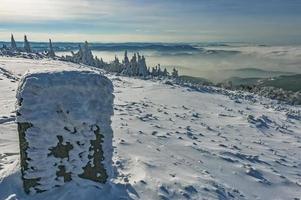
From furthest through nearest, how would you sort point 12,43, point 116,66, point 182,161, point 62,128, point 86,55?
1. point 12,43
2. point 116,66
3. point 86,55
4. point 182,161
5. point 62,128

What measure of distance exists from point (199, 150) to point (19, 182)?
Answer: 9.09 metres

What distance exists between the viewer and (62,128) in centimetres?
1073

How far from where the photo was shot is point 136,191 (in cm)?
1183

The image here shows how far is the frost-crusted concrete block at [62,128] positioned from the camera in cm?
1046

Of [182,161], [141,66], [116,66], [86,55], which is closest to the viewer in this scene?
[182,161]

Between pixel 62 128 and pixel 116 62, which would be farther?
pixel 116 62

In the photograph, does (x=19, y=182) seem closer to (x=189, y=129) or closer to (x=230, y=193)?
(x=230, y=193)

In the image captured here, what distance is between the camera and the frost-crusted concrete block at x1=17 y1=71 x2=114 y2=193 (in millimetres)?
10461

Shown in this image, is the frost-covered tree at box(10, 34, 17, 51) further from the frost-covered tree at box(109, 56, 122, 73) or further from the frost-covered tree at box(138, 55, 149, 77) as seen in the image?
the frost-covered tree at box(138, 55, 149, 77)

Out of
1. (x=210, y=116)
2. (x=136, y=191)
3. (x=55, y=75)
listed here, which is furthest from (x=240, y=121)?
(x=55, y=75)

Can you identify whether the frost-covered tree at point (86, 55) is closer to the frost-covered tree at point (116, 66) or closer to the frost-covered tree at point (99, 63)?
the frost-covered tree at point (99, 63)

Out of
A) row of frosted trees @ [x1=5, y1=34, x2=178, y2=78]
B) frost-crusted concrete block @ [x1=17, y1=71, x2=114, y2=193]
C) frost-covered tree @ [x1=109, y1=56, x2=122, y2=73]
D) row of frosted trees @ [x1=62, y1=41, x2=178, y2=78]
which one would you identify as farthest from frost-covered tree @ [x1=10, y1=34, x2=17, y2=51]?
frost-crusted concrete block @ [x1=17, y1=71, x2=114, y2=193]

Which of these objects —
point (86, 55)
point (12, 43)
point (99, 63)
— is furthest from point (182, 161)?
point (12, 43)

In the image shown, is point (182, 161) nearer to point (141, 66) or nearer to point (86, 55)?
point (141, 66)
